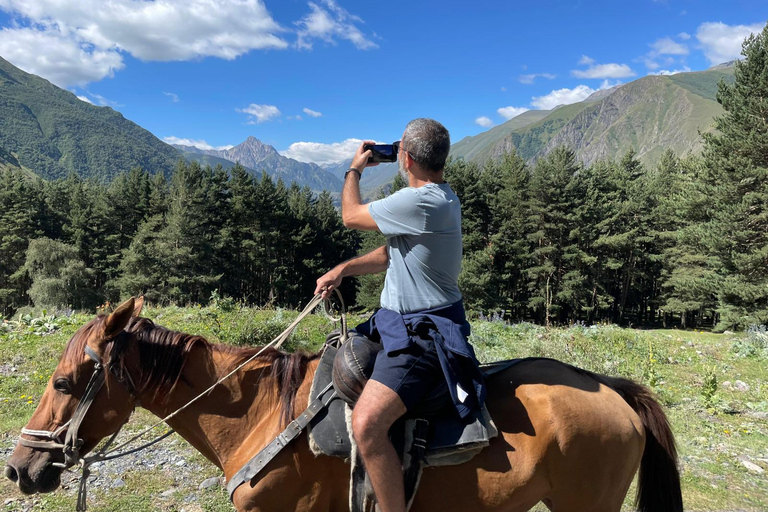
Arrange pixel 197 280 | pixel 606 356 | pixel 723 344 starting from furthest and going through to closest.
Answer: pixel 197 280 < pixel 723 344 < pixel 606 356

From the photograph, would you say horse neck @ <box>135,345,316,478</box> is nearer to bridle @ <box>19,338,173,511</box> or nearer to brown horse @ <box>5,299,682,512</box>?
brown horse @ <box>5,299,682,512</box>

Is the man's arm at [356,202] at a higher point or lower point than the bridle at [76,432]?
higher

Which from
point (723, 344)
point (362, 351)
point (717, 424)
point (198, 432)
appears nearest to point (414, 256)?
point (362, 351)

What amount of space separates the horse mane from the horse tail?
2.25m

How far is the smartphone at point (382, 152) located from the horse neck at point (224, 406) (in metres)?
1.51

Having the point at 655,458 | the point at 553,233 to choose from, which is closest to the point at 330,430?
the point at 655,458

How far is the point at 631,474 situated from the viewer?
107 inches

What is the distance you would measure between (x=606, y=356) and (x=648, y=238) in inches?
1307

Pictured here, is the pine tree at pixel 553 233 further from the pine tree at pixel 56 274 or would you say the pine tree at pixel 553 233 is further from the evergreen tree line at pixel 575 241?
the pine tree at pixel 56 274

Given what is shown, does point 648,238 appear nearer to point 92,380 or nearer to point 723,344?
point 723,344

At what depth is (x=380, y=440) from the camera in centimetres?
223

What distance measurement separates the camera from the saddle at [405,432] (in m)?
2.32

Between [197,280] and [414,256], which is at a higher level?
[414,256]

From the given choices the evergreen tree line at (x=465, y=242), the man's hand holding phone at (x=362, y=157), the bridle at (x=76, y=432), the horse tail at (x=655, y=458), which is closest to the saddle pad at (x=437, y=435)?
the bridle at (x=76, y=432)
